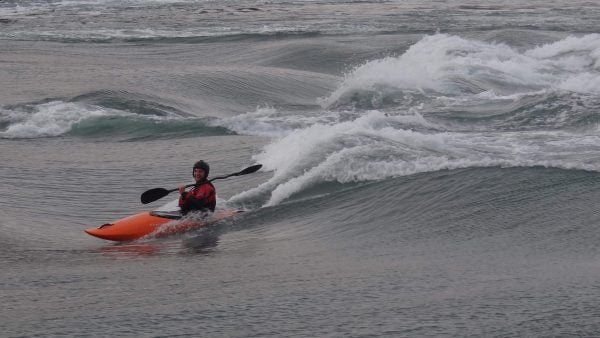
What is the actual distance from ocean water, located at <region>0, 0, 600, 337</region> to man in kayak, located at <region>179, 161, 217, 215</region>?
29 centimetres

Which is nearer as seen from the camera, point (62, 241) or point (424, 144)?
point (62, 241)

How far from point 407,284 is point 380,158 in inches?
215

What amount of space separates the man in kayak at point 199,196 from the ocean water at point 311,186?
0.29m

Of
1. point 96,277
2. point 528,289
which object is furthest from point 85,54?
point 528,289

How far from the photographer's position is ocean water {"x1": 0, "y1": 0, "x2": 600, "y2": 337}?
8.16 metres

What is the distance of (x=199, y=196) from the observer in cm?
1194

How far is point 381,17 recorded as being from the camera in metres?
39.1

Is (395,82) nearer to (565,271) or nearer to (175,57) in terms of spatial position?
(175,57)

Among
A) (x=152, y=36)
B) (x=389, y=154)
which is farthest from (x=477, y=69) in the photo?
(x=389, y=154)

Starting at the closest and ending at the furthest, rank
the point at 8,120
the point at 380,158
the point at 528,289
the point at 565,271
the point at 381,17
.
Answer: the point at 528,289, the point at 565,271, the point at 380,158, the point at 8,120, the point at 381,17

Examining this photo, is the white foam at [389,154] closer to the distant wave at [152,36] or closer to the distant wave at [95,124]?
the distant wave at [95,124]

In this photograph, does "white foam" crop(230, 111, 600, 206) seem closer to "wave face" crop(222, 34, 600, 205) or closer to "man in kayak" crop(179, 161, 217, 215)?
"wave face" crop(222, 34, 600, 205)

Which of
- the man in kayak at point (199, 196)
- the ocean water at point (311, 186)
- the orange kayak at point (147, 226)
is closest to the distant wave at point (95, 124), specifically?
the ocean water at point (311, 186)

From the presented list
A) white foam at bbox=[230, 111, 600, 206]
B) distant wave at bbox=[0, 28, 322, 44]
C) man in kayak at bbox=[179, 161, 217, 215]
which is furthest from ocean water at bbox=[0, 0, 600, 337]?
distant wave at bbox=[0, 28, 322, 44]
